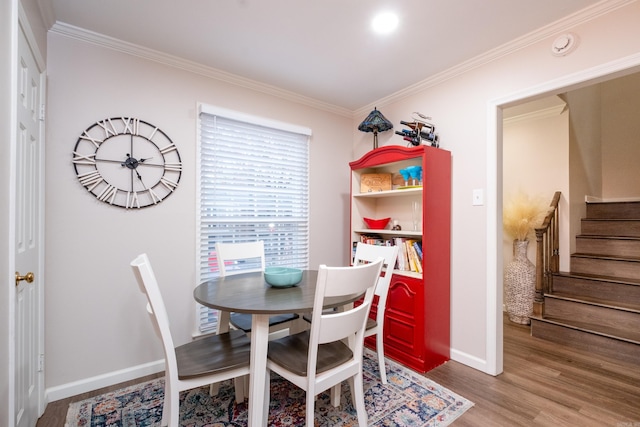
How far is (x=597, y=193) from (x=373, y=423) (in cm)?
451

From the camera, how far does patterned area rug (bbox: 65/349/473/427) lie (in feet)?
5.65

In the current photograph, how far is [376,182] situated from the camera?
300 centimetres

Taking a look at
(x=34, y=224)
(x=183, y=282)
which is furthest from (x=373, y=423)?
(x=34, y=224)

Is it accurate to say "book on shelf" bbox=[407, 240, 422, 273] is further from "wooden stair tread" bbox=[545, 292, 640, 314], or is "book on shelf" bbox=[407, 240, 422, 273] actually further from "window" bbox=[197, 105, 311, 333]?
"wooden stair tread" bbox=[545, 292, 640, 314]

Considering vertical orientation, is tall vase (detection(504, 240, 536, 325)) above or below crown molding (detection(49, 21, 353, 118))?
below

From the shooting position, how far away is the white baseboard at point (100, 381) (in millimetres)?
1938

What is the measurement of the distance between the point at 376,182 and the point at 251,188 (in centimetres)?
123

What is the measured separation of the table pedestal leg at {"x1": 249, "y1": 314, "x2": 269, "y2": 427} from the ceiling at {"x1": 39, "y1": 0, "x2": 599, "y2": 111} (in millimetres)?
1839

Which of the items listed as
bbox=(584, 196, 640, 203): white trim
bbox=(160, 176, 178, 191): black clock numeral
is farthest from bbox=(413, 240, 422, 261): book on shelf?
bbox=(584, 196, 640, 203): white trim

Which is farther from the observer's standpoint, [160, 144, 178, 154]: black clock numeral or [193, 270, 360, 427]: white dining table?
[160, 144, 178, 154]: black clock numeral

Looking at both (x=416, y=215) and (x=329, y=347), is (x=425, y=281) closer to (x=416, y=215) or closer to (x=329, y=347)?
(x=416, y=215)

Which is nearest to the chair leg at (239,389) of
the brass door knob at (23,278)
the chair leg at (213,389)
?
the chair leg at (213,389)

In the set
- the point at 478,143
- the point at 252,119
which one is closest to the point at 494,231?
the point at 478,143

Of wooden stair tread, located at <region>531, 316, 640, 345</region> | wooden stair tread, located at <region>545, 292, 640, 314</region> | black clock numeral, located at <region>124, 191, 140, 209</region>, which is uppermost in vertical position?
black clock numeral, located at <region>124, 191, 140, 209</region>
